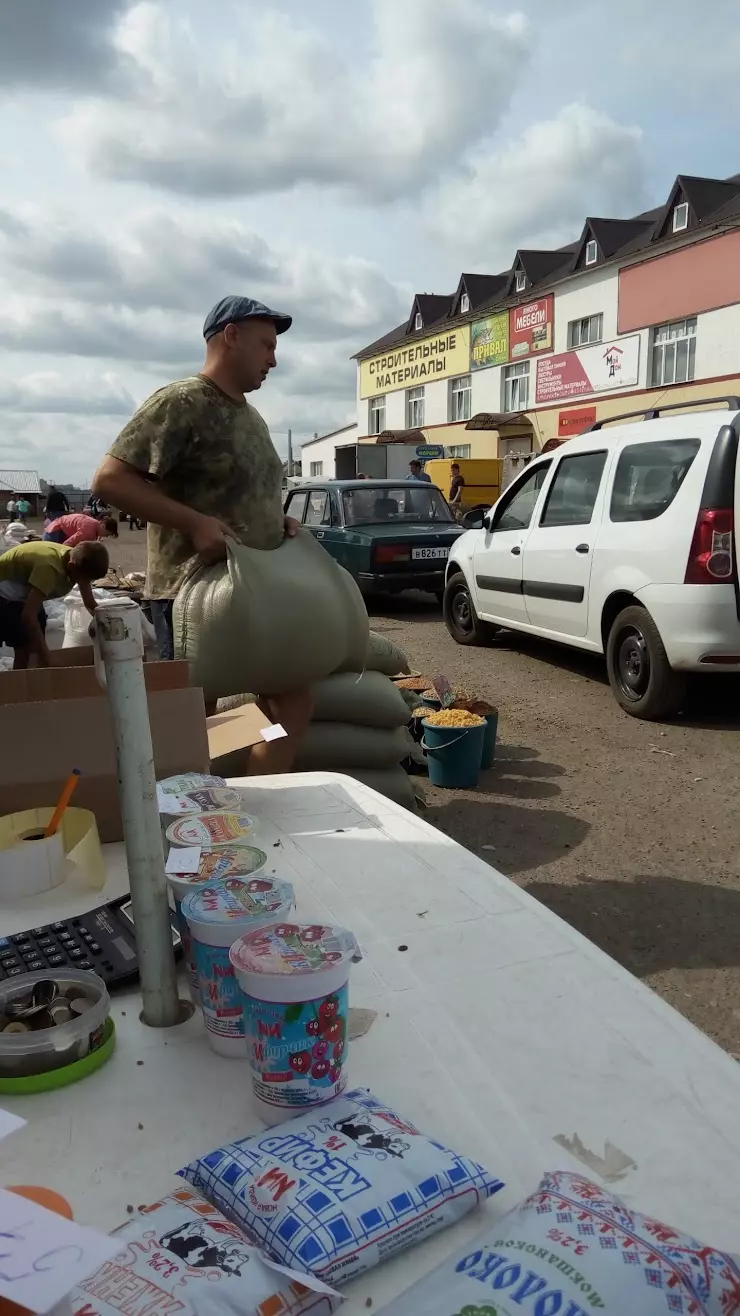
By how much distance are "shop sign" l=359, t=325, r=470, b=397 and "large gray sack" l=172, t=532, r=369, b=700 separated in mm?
29695

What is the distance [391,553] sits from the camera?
941 centimetres

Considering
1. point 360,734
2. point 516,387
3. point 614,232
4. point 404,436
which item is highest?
point 614,232

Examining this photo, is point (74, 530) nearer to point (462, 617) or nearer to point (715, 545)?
point (462, 617)

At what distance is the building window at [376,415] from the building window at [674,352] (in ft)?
54.4

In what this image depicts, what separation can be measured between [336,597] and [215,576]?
1.22ft

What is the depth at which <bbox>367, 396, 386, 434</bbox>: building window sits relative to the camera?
36.8m

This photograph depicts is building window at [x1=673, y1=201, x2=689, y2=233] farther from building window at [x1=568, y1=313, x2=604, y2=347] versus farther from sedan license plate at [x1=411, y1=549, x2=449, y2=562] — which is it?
sedan license plate at [x1=411, y1=549, x2=449, y2=562]

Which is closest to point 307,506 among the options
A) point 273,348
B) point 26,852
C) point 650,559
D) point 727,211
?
point 650,559

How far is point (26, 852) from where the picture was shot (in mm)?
1485

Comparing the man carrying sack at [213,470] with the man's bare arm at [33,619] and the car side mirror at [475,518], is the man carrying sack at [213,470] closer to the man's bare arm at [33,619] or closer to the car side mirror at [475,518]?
the man's bare arm at [33,619]

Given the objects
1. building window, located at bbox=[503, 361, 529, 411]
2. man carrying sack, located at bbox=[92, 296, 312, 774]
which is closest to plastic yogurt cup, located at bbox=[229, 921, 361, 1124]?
man carrying sack, located at bbox=[92, 296, 312, 774]

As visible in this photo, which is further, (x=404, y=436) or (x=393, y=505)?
(x=404, y=436)

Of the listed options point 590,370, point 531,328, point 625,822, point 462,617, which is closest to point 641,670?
point 625,822

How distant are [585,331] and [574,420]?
2.77 metres
